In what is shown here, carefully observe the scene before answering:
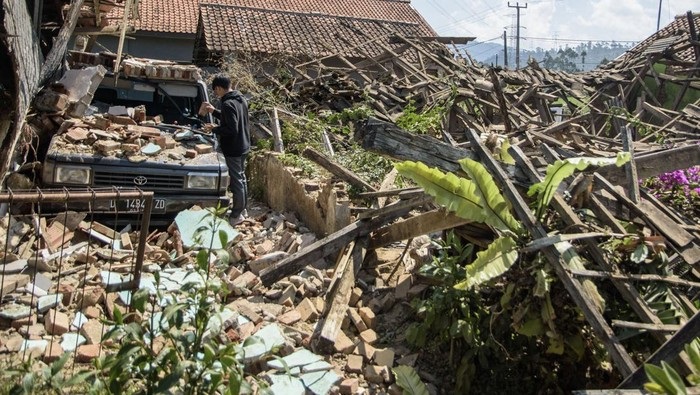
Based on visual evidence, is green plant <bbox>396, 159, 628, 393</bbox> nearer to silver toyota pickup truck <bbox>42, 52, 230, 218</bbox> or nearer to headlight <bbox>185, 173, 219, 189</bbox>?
silver toyota pickup truck <bbox>42, 52, 230, 218</bbox>

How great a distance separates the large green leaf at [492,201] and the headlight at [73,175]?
4217 mm

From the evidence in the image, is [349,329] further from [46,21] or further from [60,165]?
[46,21]

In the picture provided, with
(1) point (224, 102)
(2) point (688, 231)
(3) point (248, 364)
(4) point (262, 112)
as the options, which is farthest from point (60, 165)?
(4) point (262, 112)

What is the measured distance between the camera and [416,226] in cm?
566

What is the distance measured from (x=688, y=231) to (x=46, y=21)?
28.7ft

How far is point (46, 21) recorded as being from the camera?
917 cm

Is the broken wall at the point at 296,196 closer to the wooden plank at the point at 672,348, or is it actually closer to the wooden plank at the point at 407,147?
the wooden plank at the point at 407,147

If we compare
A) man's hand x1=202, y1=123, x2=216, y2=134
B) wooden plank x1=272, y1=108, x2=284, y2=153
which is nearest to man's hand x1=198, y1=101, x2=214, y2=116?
man's hand x1=202, y1=123, x2=216, y2=134

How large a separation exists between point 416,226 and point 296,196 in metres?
3.28

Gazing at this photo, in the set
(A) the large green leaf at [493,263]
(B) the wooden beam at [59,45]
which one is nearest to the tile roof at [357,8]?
(B) the wooden beam at [59,45]

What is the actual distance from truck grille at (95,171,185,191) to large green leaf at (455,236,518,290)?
3.89 metres

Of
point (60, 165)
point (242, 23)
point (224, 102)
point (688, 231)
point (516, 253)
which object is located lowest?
point (242, 23)

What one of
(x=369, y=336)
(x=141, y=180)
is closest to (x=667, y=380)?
(x=369, y=336)

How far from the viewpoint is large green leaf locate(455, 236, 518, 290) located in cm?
427
